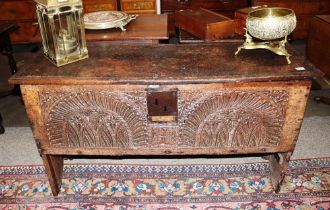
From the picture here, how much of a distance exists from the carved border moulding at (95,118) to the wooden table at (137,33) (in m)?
0.64

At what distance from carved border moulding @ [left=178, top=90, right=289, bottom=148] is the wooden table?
0.71 metres

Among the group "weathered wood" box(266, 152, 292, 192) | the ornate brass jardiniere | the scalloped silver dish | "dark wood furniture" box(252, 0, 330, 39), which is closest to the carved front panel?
"weathered wood" box(266, 152, 292, 192)

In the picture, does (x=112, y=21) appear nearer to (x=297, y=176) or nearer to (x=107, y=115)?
(x=107, y=115)

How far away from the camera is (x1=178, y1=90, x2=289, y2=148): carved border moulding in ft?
5.32

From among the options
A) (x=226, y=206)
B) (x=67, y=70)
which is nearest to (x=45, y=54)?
(x=67, y=70)

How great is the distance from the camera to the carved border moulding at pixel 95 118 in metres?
1.64

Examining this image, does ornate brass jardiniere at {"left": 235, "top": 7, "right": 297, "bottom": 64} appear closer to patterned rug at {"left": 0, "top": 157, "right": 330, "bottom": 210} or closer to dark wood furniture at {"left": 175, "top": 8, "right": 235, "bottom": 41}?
dark wood furniture at {"left": 175, "top": 8, "right": 235, "bottom": 41}

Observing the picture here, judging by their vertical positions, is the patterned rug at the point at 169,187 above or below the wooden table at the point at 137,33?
below

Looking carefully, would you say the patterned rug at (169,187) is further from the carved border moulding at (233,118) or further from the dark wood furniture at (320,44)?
the dark wood furniture at (320,44)

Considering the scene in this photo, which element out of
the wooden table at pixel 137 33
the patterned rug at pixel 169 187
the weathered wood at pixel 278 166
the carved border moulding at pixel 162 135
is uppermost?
the wooden table at pixel 137 33

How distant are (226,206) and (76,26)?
1.32m

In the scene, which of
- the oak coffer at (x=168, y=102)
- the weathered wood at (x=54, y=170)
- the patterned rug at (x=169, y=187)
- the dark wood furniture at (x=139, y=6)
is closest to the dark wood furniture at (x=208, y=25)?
the oak coffer at (x=168, y=102)

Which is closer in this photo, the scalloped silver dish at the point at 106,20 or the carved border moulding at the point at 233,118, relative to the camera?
the carved border moulding at the point at 233,118

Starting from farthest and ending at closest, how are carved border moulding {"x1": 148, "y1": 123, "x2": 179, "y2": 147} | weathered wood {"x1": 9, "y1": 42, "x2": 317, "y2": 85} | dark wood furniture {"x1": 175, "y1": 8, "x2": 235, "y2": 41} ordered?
1. dark wood furniture {"x1": 175, "y1": 8, "x2": 235, "y2": 41}
2. carved border moulding {"x1": 148, "y1": 123, "x2": 179, "y2": 147}
3. weathered wood {"x1": 9, "y1": 42, "x2": 317, "y2": 85}
